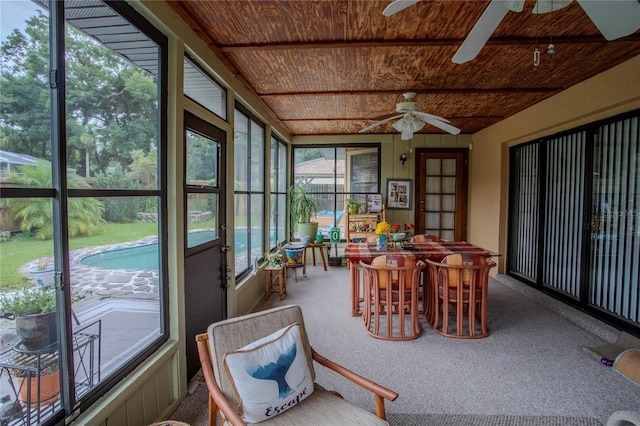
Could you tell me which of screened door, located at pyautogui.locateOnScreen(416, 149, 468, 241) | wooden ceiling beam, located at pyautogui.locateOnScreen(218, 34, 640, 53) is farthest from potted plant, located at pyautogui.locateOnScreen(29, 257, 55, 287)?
screened door, located at pyautogui.locateOnScreen(416, 149, 468, 241)

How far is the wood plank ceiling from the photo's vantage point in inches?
89.2

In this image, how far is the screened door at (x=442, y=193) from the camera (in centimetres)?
684

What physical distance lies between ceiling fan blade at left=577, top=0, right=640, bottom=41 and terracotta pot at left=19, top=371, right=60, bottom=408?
2827 mm

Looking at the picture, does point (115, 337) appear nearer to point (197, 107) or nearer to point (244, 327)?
point (244, 327)

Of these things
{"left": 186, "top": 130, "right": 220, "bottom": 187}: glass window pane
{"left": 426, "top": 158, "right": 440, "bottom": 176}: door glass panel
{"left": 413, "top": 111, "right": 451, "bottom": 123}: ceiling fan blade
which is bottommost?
{"left": 186, "top": 130, "right": 220, "bottom": 187}: glass window pane

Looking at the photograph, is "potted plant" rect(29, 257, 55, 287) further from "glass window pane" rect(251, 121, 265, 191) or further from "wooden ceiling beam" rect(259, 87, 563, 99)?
"wooden ceiling beam" rect(259, 87, 563, 99)

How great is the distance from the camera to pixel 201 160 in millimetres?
2766

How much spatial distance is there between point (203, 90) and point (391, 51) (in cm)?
165

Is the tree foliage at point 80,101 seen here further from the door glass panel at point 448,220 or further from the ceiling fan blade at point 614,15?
the door glass panel at point 448,220

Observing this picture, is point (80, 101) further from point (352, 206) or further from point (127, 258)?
point (352, 206)

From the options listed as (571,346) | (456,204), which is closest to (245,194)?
(571,346)

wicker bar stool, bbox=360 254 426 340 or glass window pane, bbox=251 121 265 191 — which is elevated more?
glass window pane, bbox=251 121 265 191

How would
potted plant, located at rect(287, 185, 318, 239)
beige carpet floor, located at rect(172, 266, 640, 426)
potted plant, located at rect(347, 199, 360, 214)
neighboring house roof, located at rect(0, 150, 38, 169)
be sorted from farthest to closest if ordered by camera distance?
potted plant, located at rect(347, 199, 360, 214) < potted plant, located at rect(287, 185, 318, 239) < beige carpet floor, located at rect(172, 266, 640, 426) < neighboring house roof, located at rect(0, 150, 38, 169)

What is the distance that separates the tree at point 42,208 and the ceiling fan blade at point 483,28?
212 centimetres
